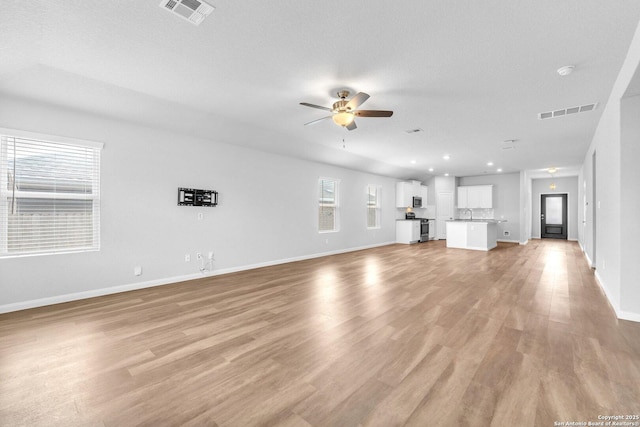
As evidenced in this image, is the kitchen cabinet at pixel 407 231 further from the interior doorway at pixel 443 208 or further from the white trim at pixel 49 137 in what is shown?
the white trim at pixel 49 137

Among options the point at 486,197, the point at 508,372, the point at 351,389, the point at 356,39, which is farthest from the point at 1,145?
the point at 486,197

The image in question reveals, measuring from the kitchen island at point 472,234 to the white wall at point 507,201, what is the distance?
2.10 metres

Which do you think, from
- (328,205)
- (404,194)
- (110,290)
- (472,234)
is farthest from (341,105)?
(404,194)

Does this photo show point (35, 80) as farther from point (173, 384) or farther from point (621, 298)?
point (621, 298)

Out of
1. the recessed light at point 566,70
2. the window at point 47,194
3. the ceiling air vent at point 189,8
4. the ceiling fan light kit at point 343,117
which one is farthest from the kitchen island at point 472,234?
the window at point 47,194

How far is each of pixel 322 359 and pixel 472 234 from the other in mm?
8267

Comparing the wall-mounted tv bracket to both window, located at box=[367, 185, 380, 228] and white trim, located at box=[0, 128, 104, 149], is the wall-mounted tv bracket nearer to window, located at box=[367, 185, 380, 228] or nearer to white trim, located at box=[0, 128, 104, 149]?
white trim, located at box=[0, 128, 104, 149]

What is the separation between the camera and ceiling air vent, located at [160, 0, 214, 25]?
2.16 meters

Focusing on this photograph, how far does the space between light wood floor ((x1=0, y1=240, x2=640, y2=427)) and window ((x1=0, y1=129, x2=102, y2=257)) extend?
0.96m

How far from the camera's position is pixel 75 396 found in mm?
1863

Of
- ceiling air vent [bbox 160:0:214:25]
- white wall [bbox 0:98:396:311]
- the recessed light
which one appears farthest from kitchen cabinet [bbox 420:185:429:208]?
ceiling air vent [bbox 160:0:214:25]

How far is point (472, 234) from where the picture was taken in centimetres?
899

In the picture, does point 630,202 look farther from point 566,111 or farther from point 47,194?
point 47,194

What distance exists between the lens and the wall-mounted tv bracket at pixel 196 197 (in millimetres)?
5036
